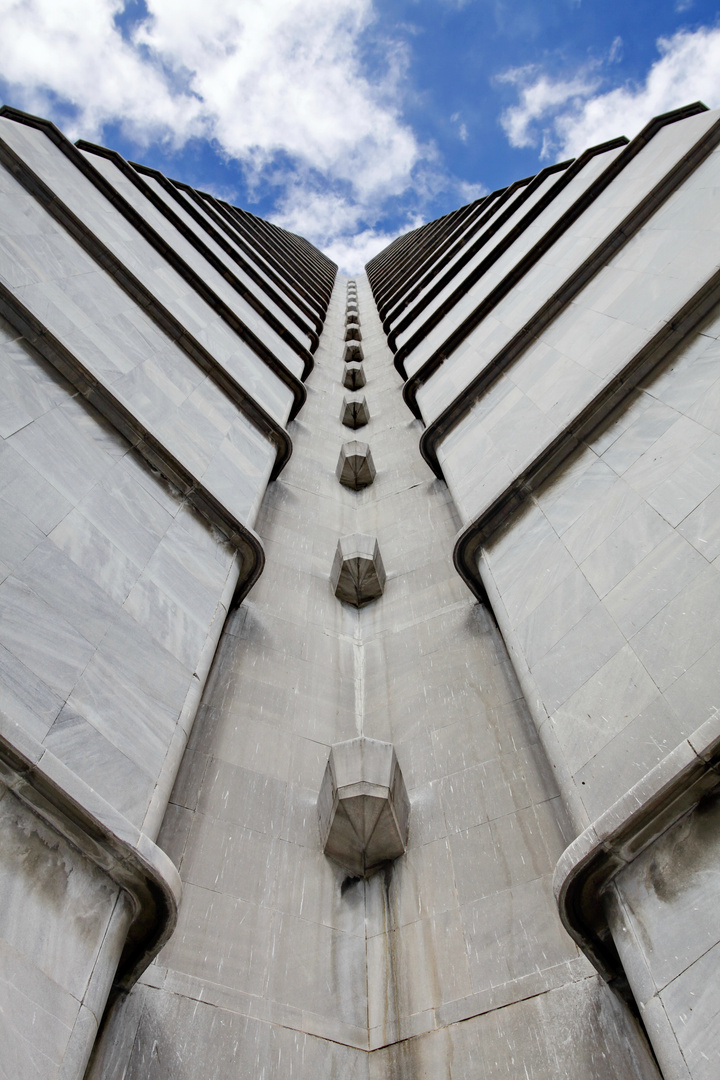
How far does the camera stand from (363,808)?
22.3 ft

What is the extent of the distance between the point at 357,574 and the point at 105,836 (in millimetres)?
6457

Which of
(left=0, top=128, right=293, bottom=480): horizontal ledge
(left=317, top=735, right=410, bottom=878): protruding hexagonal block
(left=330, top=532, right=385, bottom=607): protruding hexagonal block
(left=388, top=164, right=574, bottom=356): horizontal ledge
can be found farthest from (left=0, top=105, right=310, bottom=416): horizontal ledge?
(left=317, top=735, right=410, bottom=878): protruding hexagonal block

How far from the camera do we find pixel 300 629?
390 inches

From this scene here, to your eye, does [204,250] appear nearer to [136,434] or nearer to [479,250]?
[479,250]

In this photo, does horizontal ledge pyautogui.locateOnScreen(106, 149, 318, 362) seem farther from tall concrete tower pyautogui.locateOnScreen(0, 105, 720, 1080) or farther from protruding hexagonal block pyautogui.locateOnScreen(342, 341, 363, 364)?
tall concrete tower pyautogui.locateOnScreen(0, 105, 720, 1080)

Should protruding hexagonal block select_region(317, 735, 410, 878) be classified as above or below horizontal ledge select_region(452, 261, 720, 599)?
below

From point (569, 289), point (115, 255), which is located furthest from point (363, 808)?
point (115, 255)

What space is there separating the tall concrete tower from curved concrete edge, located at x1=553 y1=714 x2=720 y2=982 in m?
0.02

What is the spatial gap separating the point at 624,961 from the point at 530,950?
4.61 feet

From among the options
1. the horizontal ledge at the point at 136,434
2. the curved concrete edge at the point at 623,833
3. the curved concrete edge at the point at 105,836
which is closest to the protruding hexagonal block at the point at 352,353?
the horizontal ledge at the point at 136,434

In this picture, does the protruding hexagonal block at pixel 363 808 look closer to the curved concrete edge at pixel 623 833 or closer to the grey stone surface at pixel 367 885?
the grey stone surface at pixel 367 885

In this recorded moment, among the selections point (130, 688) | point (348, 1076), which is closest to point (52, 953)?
point (130, 688)

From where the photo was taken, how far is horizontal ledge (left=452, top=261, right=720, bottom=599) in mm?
8258

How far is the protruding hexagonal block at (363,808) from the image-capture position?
680 cm
